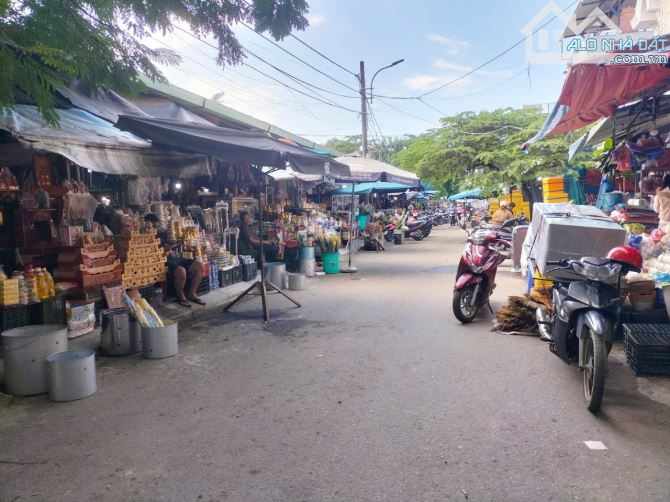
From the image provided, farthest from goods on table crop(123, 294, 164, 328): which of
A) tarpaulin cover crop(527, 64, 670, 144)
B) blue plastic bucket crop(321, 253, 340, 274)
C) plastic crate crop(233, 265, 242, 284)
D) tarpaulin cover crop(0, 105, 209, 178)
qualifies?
blue plastic bucket crop(321, 253, 340, 274)

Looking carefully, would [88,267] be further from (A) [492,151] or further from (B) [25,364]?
(A) [492,151]

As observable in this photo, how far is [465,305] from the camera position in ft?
21.3

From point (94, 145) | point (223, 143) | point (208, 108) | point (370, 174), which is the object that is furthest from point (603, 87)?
point (370, 174)

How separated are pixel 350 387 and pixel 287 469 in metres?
1.40

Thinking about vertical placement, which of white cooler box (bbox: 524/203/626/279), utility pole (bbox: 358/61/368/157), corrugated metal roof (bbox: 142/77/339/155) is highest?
utility pole (bbox: 358/61/368/157)

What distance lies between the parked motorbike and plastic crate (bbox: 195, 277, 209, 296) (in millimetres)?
5398

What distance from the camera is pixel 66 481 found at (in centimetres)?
279

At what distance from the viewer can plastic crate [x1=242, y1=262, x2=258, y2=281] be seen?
9.41 meters

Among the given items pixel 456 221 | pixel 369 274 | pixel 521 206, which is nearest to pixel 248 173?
pixel 369 274

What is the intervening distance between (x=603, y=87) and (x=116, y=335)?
5893 millimetres

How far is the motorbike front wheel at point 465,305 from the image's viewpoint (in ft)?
20.9

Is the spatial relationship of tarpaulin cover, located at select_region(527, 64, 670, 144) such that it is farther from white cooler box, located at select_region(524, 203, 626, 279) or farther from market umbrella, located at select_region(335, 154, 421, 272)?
market umbrella, located at select_region(335, 154, 421, 272)

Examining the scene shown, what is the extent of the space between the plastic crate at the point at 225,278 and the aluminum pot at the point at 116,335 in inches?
134

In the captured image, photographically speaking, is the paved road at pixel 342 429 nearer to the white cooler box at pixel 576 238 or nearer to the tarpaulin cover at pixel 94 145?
the white cooler box at pixel 576 238
